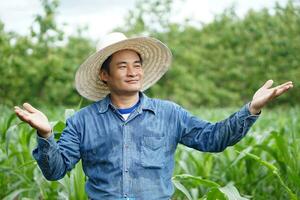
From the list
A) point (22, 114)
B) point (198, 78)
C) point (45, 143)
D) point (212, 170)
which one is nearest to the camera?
point (22, 114)

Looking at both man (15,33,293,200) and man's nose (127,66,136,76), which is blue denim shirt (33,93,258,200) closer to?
man (15,33,293,200)

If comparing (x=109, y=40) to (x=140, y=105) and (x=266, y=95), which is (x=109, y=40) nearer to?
(x=140, y=105)

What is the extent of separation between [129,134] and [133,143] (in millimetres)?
44

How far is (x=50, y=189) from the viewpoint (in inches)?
153

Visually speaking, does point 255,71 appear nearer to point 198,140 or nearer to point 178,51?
point 178,51

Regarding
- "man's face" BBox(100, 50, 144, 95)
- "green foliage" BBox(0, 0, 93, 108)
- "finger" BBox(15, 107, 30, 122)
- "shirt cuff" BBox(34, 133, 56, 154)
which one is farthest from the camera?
"green foliage" BBox(0, 0, 93, 108)

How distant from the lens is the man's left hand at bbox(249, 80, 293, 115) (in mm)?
2396

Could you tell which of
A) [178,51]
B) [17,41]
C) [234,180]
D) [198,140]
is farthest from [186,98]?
[198,140]

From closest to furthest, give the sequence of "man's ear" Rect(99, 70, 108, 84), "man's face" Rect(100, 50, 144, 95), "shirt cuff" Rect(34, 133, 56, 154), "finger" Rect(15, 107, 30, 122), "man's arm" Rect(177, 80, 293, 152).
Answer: "finger" Rect(15, 107, 30, 122) < "shirt cuff" Rect(34, 133, 56, 154) < "man's arm" Rect(177, 80, 293, 152) < "man's face" Rect(100, 50, 144, 95) < "man's ear" Rect(99, 70, 108, 84)

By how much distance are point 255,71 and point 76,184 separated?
86.9ft

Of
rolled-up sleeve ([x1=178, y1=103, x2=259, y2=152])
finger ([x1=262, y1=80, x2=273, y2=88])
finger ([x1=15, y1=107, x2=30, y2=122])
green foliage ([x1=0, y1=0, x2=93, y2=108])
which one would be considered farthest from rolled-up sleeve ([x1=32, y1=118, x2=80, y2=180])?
green foliage ([x1=0, y1=0, x2=93, y2=108])

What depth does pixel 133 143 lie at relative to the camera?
256 centimetres

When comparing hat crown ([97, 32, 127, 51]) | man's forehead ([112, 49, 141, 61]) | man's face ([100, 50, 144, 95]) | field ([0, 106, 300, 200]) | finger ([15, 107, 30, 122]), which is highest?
hat crown ([97, 32, 127, 51])

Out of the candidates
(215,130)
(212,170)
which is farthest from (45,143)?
(212,170)
